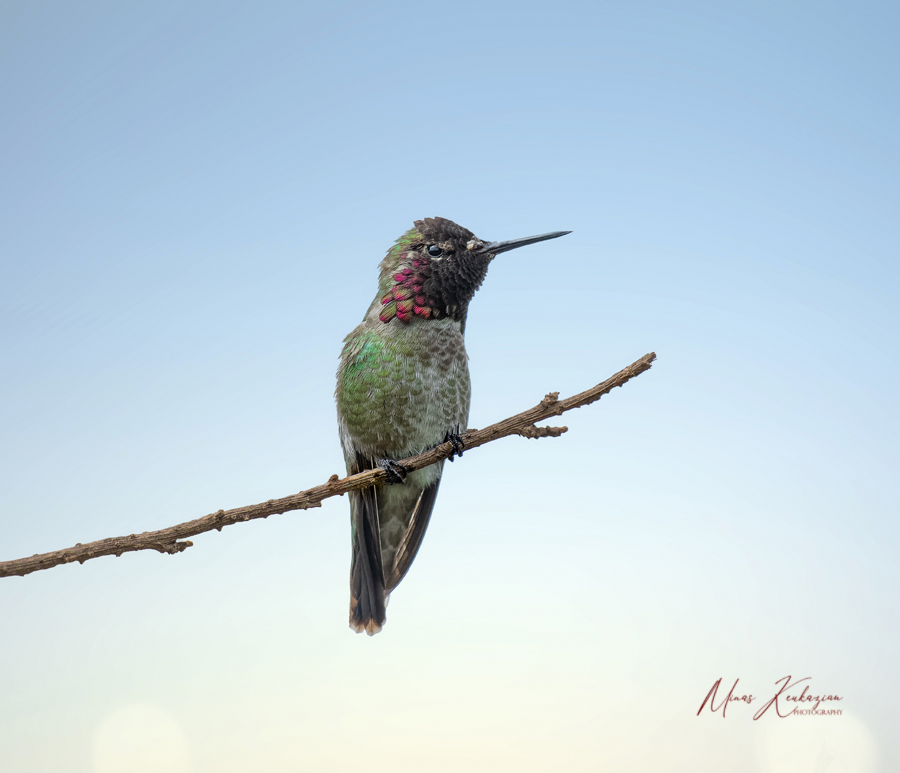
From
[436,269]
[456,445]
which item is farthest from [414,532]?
[436,269]

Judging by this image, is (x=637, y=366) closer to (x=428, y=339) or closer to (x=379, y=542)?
(x=428, y=339)

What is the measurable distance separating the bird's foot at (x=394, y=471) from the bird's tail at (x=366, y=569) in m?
0.27

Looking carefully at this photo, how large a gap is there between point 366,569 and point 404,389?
121 centimetres

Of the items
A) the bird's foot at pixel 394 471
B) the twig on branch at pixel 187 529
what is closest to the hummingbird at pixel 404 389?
the bird's foot at pixel 394 471

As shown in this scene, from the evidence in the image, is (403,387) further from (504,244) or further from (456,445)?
(504,244)

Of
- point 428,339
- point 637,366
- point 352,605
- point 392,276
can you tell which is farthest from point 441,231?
point 352,605

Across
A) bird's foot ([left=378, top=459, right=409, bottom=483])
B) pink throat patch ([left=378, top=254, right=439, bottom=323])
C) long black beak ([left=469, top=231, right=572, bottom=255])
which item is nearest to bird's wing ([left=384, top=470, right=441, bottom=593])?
bird's foot ([left=378, top=459, right=409, bottom=483])

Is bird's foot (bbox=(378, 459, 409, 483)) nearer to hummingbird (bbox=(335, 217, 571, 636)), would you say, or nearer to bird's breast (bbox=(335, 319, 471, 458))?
hummingbird (bbox=(335, 217, 571, 636))

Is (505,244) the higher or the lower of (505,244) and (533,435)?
the higher

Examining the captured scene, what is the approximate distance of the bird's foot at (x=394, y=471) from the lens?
14.7 ft

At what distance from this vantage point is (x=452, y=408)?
182 inches

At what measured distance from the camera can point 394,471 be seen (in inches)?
176

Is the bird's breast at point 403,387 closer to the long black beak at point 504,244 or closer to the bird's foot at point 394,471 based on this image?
the bird's foot at point 394,471

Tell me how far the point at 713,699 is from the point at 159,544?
347 cm
